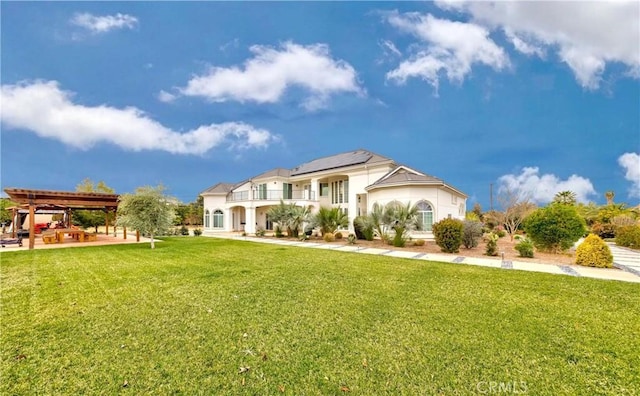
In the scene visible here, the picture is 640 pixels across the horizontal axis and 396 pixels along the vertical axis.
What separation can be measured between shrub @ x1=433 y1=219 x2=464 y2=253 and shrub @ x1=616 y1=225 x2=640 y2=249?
12.4 meters

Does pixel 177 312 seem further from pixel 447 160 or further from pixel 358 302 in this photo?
pixel 447 160

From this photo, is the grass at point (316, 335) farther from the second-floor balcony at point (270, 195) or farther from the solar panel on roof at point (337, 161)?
the second-floor balcony at point (270, 195)

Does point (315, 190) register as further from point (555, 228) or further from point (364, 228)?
point (555, 228)

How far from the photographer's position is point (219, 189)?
33125mm

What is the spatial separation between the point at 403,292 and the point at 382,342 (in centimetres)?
277

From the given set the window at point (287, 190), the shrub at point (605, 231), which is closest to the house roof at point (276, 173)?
the window at point (287, 190)

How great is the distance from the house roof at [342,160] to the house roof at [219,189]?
8.23m

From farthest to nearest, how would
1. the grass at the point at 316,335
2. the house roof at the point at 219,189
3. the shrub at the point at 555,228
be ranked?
the house roof at the point at 219,189
the shrub at the point at 555,228
the grass at the point at 316,335

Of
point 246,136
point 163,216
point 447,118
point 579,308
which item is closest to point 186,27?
point 163,216

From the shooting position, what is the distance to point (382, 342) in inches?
160

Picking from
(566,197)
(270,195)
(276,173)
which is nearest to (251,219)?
(270,195)

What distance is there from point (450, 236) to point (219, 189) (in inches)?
1066

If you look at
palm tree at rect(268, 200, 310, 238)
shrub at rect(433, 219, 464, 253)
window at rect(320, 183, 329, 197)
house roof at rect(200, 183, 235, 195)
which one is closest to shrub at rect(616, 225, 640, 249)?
shrub at rect(433, 219, 464, 253)

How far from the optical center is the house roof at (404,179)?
19.0 meters
